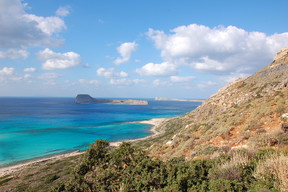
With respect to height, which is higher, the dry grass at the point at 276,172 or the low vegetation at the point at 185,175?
the dry grass at the point at 276,172

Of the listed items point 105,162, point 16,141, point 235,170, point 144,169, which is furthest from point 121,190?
point 16,141

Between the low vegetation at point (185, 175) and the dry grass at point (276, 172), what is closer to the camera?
the dry grass at point (276, 172)

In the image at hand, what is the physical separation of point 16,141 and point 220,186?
53.3 metres

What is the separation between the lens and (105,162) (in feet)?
26.9

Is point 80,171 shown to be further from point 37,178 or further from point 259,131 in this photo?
point 37,178

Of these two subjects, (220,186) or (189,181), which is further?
(189,181)

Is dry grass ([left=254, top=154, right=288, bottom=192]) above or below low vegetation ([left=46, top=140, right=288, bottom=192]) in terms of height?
above

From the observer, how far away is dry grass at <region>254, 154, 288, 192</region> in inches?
177

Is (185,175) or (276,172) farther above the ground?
(276,172)

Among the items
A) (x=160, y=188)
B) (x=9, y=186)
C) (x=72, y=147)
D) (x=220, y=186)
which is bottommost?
(x=72, y=147)

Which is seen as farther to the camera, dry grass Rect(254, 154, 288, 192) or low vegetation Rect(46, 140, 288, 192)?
low vegetation Rect(46, 140, 288, 192)

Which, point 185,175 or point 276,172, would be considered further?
point 185,175

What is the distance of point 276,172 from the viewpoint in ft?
16.6

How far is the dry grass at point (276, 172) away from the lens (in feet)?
14.7
